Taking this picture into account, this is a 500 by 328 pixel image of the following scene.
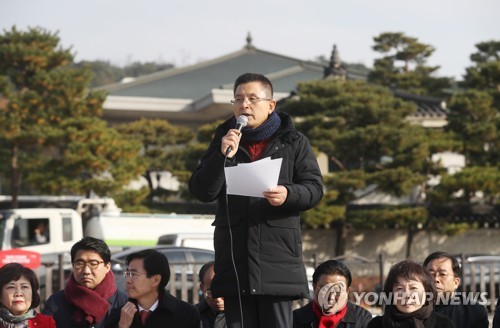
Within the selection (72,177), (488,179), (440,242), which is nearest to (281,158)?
(488,179)

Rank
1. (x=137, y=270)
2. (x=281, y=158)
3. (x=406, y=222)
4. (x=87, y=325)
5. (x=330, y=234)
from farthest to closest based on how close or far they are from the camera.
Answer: (x=330, y=234) → (x=406, y=222) → (x=87, y=325) → (x=137, y=270) → (x=281, y=158)

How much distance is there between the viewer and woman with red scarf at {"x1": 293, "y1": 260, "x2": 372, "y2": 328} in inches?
215

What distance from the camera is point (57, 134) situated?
1862 cm

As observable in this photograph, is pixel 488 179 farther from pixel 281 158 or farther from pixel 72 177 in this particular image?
pixel 281 158

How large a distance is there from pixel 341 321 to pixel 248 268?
1.40m

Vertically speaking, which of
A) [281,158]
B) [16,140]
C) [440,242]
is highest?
[16,140]

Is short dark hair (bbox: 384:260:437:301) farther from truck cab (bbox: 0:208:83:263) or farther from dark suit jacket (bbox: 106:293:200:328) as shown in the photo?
truck cab (bbox: 0:208:83:263)

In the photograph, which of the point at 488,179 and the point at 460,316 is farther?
the point at 488,179

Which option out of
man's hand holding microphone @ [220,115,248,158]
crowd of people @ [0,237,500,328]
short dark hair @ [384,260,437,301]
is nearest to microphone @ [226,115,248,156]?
man's hand holding microphone @ [220,115,248,158]

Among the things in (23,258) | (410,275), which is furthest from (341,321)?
(23,258)

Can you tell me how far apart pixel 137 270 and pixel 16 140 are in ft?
48.0

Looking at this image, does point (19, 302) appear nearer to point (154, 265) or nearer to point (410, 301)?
point (154, 265)

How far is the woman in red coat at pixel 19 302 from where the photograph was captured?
4840 millimetres

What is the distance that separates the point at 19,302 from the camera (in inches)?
192
